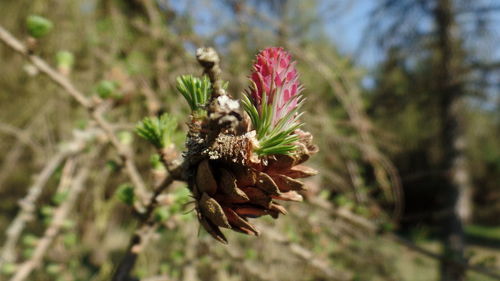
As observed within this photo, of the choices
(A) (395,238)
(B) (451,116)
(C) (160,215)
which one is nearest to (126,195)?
(C) (160,215)

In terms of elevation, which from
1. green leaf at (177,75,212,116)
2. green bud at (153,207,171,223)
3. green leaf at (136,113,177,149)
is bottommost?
green bud at (153,207,171,223)

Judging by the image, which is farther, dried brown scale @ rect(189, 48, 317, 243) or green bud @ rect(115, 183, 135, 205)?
green bud @ rect(115, 183, 135, 205)

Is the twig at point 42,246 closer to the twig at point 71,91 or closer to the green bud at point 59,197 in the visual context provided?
the green bud at point 59,197

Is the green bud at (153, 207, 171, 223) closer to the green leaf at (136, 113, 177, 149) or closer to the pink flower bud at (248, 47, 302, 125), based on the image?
the green leaf at (136, 113, 177, 149)

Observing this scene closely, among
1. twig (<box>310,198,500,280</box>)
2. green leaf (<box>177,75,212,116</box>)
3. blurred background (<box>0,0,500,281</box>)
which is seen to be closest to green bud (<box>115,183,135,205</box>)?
blurred background (<box>0,0,500,281</box>)

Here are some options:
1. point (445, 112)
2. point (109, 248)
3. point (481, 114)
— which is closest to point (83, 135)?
point (109, 248)

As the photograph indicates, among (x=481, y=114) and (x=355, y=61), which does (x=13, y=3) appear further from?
(x=481, y=114)
